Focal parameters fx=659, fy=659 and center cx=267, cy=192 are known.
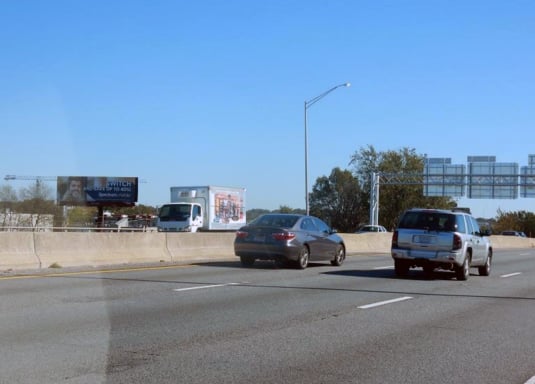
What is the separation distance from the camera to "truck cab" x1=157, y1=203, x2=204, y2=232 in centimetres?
3884

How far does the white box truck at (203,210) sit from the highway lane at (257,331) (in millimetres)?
23383

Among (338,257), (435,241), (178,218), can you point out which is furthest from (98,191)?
(435,241)

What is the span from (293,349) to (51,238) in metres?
11.3

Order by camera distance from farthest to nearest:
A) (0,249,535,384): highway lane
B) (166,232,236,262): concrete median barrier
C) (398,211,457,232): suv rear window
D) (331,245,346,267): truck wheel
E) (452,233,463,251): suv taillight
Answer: (166,232,236,262): concrete median barrier → (331,245,346,267): truck wheel → (398,211,457,232): suv rear window → (452,233,463,251): suv taillight → (0,249,535,384): highway lane

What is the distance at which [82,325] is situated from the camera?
30.0 ft

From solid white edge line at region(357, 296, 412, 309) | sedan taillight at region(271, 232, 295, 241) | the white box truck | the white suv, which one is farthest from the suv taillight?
the white box truck

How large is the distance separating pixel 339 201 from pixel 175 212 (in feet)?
185

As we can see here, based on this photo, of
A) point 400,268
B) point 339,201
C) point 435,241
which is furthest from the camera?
point 339,201

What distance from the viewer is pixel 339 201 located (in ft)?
306

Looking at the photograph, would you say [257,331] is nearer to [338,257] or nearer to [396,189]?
[338,257]

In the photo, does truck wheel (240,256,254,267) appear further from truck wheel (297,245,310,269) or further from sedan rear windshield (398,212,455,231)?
sedan rear windshield (398,212,455,231)

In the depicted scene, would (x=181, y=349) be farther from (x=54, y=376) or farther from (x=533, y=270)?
(x=533, y=270)

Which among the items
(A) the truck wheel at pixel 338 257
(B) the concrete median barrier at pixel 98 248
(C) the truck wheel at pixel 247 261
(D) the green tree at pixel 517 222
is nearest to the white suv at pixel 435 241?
(A) the truck wheel at pixel 338 257

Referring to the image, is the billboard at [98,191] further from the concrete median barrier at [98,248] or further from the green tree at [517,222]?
the green tree at [517,222]
